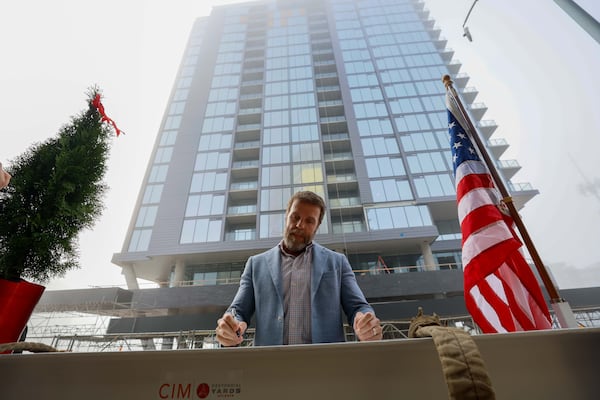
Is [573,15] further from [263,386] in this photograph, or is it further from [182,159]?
[182,159]

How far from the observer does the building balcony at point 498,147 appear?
14578 mm

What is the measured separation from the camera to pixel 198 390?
0.30 metres

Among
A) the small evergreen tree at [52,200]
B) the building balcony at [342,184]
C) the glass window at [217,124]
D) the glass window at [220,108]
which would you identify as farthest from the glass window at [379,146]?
the small evergreen tree at [52,200]

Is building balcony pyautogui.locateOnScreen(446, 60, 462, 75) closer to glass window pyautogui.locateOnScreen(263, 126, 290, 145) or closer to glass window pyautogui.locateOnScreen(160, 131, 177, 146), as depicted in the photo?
glass window pyautogui.locateOnScreen(263, 126, 290, 145)

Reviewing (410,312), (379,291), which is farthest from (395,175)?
(410,312)

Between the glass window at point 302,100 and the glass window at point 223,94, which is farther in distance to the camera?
the glass window at point 223,94

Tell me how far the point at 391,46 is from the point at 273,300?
62.2 ft

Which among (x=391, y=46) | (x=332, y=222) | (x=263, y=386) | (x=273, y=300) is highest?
(x=391, y=46)

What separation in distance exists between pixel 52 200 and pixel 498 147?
61.1 ft

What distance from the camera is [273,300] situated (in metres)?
1.02

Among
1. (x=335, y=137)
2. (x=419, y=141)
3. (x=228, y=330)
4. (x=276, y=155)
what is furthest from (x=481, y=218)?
(x=335, y=137)

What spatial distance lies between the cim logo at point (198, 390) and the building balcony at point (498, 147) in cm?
1813

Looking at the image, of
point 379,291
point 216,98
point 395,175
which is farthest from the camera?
point 216,98

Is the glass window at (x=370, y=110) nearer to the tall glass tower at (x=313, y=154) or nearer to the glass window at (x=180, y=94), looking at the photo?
the tall glass tower at (x=313, y=154)
